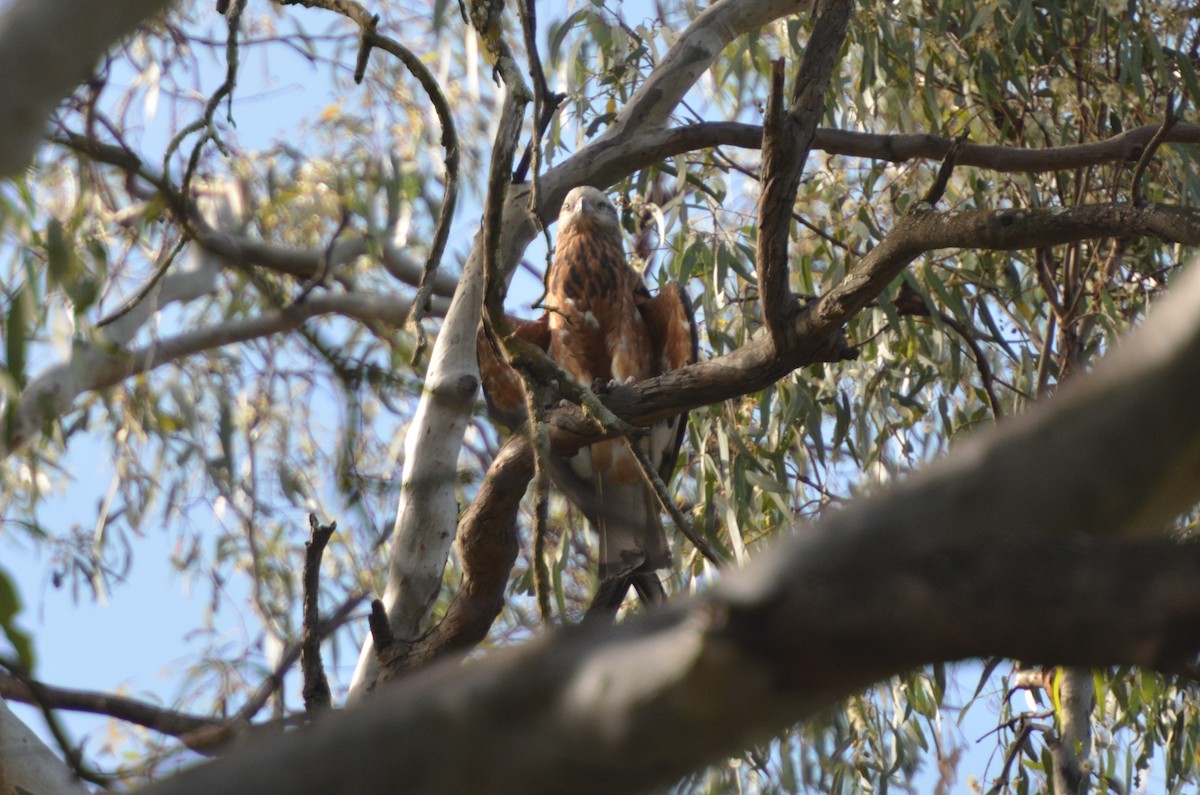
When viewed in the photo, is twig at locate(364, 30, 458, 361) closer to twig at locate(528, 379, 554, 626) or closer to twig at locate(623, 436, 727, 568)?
twig at locate(528, 379, 554, 626)

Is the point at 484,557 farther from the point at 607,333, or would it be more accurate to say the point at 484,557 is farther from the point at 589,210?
the point at 589,210

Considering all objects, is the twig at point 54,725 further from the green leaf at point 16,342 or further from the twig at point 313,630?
the twig at point 313,630

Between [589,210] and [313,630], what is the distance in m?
2.24

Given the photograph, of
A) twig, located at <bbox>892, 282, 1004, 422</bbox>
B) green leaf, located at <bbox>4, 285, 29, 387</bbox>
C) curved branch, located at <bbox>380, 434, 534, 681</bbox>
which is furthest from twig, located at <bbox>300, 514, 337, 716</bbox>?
twig, located at <bbox>892, 282, 1004, 422</bbox>

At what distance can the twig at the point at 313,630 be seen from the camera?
2.16 m

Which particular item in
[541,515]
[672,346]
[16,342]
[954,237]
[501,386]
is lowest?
[541,515]

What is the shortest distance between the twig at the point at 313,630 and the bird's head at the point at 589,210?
81.4 inches

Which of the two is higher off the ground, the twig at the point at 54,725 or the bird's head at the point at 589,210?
the bird's head at the point at 589,210

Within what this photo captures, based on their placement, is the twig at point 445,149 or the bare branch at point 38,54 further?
the twig at point 445,149

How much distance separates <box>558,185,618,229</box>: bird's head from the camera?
4.05 m

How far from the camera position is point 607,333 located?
402 cm

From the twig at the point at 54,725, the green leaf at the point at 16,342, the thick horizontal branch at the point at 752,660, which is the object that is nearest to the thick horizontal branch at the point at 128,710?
the twig at the point at 54,725

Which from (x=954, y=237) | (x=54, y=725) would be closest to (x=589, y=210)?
(x=954, y=237)

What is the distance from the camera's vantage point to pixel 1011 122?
399 cm
